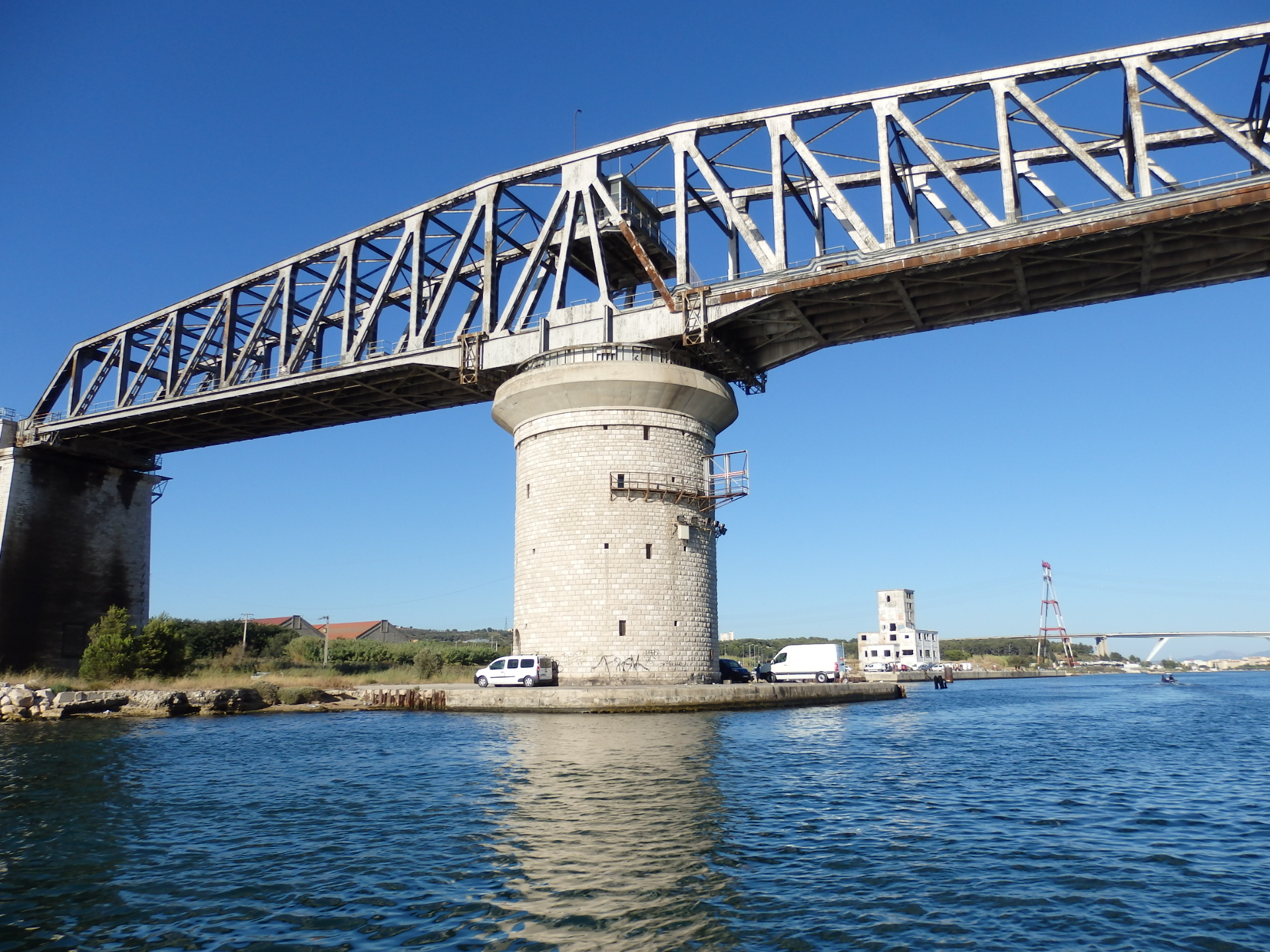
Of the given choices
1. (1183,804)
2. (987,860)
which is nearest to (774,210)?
(1183,804)

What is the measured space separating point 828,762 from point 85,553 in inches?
1859

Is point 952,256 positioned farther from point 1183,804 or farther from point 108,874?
point 108,874

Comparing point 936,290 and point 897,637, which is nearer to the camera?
point 936,290

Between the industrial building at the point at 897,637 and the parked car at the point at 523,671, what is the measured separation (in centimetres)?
9883

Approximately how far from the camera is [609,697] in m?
29.4

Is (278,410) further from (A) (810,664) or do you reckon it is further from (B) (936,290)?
(B) (936,290)

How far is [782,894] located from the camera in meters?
9.66

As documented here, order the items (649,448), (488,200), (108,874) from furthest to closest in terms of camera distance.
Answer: (488,200) < (649,448) < (108,874)

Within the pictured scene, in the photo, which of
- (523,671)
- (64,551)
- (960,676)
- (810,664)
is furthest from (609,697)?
(960,676)

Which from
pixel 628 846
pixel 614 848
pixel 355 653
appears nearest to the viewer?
pixel 614 848

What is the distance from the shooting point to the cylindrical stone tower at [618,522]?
33.4 m

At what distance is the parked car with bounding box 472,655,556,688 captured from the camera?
108 ft

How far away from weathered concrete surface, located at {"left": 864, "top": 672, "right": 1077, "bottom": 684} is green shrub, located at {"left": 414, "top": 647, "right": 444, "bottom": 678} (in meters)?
36.3

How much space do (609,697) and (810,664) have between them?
55.6 ft
